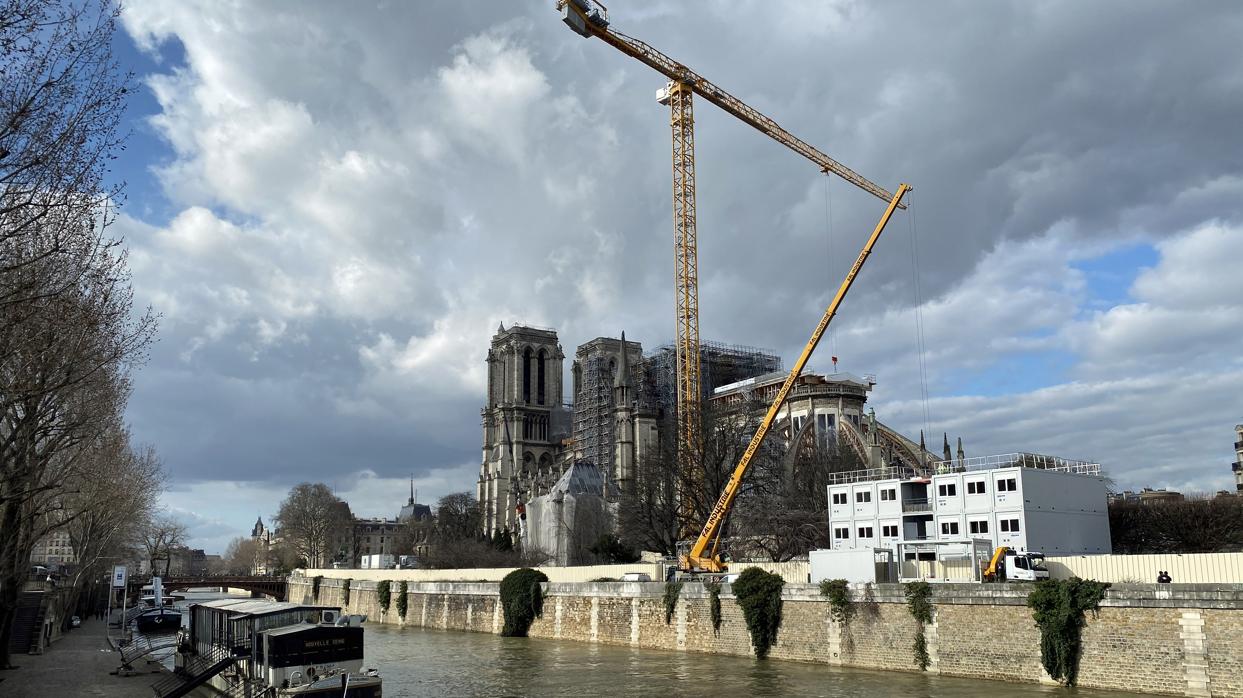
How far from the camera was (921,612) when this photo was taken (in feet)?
103

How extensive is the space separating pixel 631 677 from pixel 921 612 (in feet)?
32.3

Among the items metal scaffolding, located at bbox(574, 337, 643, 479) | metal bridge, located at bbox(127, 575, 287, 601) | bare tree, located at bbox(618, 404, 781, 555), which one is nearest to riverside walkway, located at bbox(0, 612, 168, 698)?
bare tree, located at bbox(618, 404, 781, 555)

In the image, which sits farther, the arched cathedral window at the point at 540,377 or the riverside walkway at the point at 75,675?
the arched cathedral window at the point at 540,377

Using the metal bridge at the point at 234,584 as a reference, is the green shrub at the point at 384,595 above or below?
above

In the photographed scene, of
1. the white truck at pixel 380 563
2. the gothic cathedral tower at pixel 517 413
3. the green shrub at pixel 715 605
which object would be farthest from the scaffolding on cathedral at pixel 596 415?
the green shrub at pixel 715 605

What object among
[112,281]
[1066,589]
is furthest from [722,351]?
[112,281]

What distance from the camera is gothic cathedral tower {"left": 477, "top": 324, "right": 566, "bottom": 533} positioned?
148m

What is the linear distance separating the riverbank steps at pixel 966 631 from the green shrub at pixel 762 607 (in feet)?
1.32

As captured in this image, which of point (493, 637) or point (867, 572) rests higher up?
point (867, 572)

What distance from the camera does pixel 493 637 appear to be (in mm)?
53188

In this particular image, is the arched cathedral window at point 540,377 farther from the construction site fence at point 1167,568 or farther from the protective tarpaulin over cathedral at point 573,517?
the construction site fence at point 1167,568

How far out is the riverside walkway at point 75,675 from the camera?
2886cm

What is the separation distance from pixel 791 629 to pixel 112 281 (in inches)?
1021

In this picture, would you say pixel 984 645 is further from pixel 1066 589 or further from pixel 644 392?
pixel 644 392
